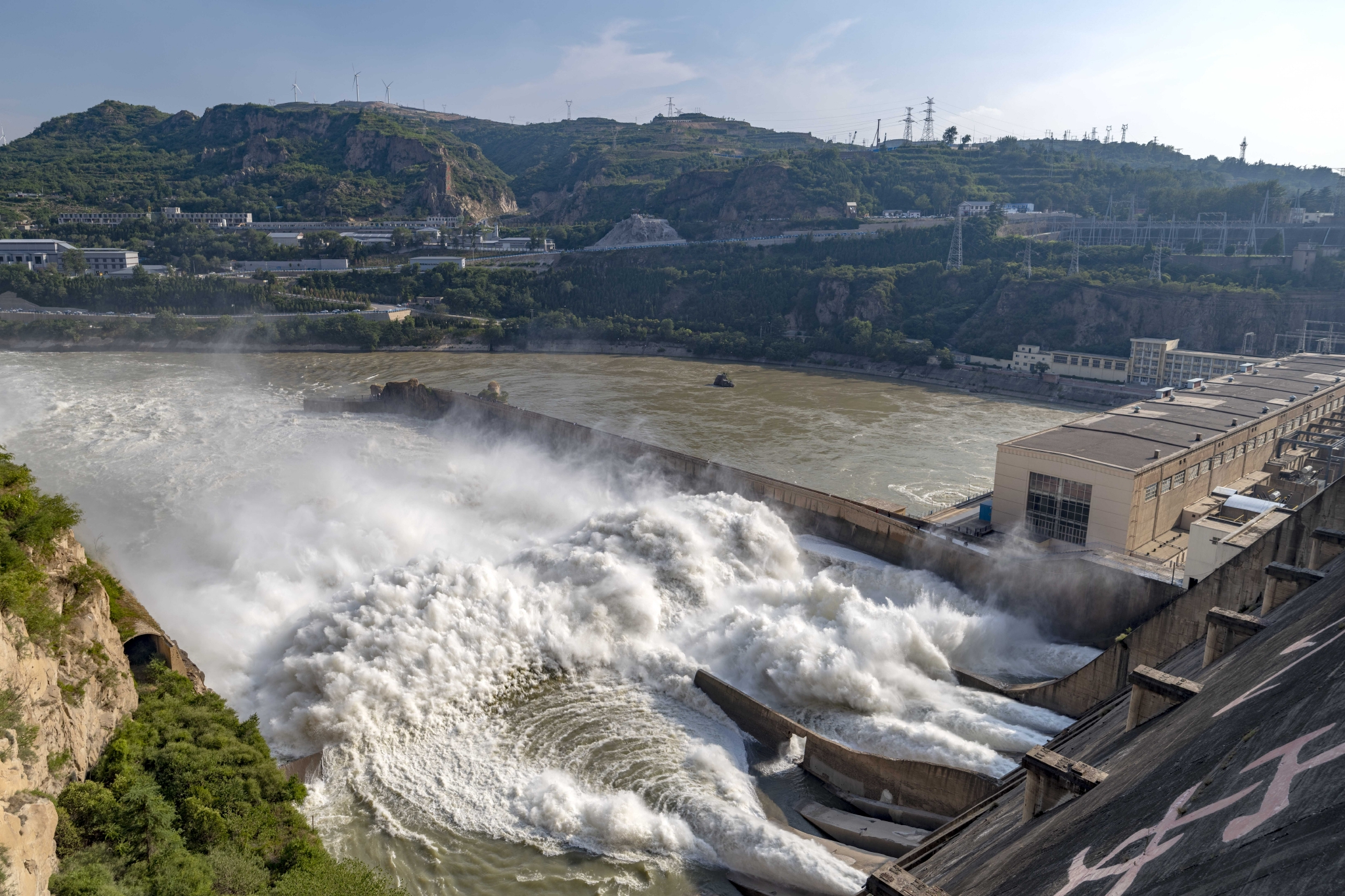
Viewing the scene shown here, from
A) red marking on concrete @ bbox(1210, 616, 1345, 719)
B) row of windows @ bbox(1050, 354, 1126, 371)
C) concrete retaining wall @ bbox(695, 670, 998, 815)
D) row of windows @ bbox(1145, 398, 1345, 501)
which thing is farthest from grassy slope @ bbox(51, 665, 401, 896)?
row of windows @ bbox(1050, 354, 1126, 371)

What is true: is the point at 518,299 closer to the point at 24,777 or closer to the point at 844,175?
the point at 844,175

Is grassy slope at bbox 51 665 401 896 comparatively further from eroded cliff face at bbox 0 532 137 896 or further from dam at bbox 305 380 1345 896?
dam at bbox 305 380 1345 896

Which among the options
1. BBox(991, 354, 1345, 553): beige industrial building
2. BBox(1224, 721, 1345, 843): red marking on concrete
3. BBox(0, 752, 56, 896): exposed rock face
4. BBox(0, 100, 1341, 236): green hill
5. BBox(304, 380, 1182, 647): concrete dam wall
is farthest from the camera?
BBox(0, 100, 1341, 236): green hill

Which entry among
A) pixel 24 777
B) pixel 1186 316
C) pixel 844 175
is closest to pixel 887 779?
pixel 24 777

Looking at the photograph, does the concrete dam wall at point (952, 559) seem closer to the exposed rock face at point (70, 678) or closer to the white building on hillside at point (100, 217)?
the exposed rock face at point (70, 678)

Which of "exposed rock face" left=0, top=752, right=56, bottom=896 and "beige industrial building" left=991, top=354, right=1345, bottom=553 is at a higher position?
"beige industrial building" left=991, top=354, right=1345, bottom=553

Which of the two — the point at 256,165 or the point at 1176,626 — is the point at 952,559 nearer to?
the point at 1176,626
